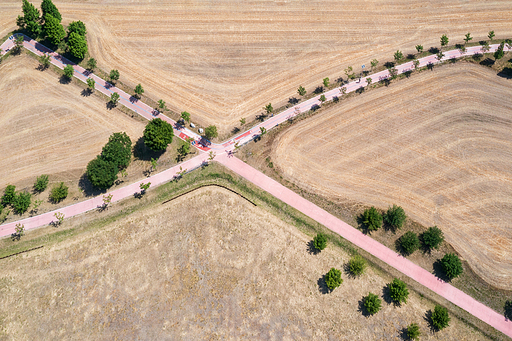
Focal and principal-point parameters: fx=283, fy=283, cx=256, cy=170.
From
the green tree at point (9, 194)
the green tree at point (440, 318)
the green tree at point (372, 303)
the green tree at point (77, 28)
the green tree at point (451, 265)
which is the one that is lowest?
the green tree at point (440, 318)

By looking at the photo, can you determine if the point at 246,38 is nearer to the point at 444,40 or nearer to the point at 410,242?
the point at 444,40

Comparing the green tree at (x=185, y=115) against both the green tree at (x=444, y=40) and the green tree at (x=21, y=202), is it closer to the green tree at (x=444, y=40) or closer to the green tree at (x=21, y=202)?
the green tree at (x=21, y=202)

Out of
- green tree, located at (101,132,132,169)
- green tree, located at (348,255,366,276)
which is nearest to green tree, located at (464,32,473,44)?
green tree, located at (348,255,366,276)

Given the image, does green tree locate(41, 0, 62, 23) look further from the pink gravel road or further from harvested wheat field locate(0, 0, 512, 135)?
the pink gravel road

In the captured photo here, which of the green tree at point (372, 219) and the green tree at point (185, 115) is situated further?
the green tree at point (185, 115)

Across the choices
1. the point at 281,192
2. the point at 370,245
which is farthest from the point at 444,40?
the point at 281,192

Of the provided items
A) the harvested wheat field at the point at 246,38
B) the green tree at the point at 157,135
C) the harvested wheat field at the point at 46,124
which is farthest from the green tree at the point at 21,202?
the harvested wheat field at the point at 246,38
